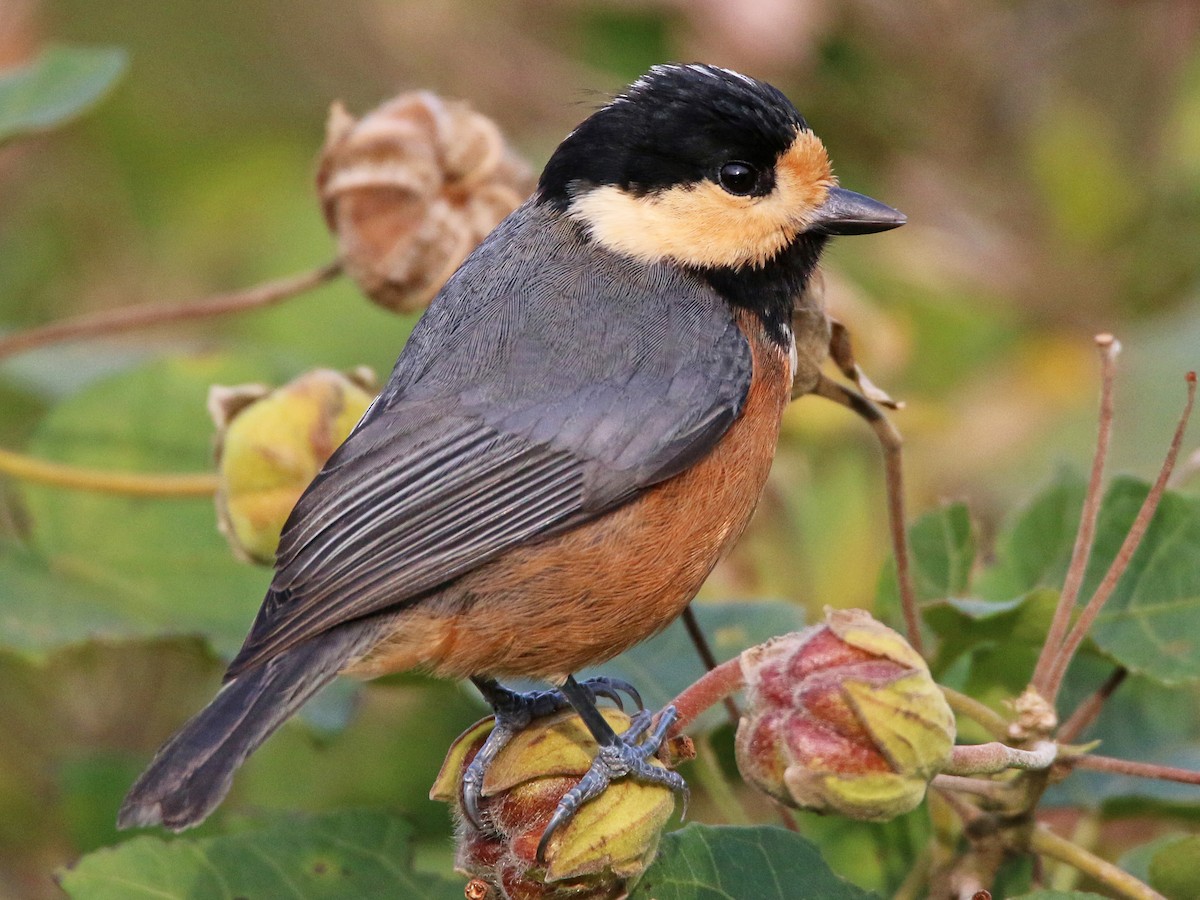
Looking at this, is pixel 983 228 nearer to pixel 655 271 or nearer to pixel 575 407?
pixel 655 271

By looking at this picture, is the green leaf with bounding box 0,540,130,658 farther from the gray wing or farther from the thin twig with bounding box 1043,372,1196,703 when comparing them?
the thin twig with bounding box 1043,372,1196,703

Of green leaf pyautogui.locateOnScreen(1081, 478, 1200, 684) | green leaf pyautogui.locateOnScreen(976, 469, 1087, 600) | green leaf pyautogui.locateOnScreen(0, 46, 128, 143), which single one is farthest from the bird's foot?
green leaf pyautogui.locateOnScreen(0, 46, 128, 143)

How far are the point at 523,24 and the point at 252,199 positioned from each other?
1.05 metres

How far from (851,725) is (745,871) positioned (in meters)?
0.36

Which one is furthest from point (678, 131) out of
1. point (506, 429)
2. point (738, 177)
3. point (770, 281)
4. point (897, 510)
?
point (897, 510)

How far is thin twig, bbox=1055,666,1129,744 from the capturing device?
238cm

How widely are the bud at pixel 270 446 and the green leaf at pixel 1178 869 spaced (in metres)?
1.48

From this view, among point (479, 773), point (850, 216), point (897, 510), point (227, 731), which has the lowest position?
point (227, 731)

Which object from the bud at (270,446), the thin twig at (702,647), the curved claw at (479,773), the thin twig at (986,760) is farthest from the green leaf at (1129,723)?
the bud at (270,446)

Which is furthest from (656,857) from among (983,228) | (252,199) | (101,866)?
(252,199)

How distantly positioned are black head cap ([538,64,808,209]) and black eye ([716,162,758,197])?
1 cm

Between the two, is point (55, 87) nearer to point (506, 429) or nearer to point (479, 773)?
point (506, 429)

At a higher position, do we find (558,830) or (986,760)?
(986,760)

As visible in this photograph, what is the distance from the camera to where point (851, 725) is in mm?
1890
